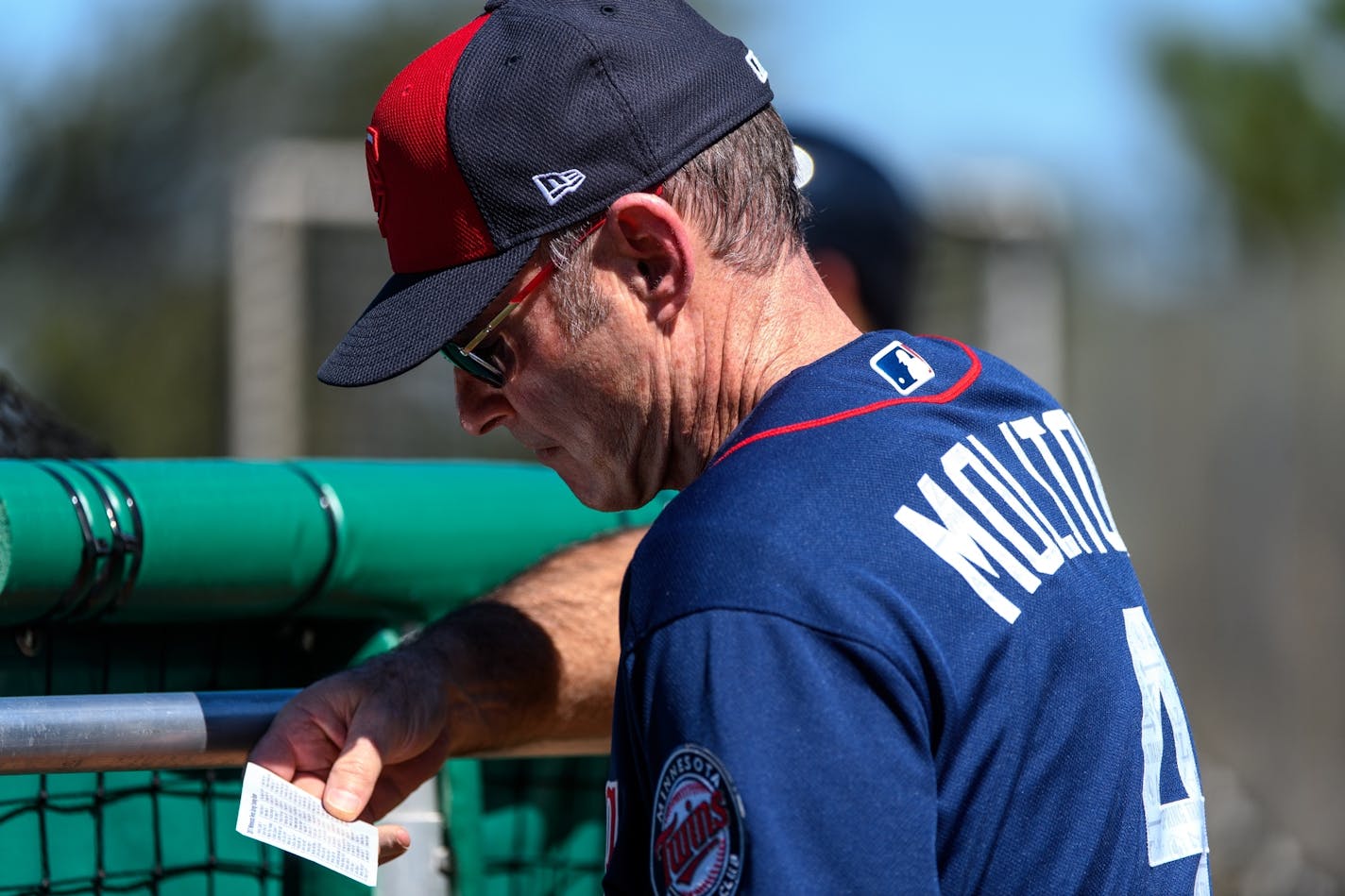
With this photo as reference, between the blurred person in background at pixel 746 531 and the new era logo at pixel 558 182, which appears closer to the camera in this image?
the blurred person in background at pixel 746 531

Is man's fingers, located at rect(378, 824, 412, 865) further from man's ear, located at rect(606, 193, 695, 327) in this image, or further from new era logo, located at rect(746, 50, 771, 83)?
new era logo, located at rect(746, 50, 771, 83)

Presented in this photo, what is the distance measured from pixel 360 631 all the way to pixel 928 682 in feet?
3.83

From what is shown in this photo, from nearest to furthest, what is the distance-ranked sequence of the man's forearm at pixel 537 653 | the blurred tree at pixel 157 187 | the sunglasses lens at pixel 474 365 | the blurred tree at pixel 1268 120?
the sunglasses lens at pixel 474 365 → the man's forearm at pixel 537 653 → the blurred tree at pixel 157 187 → the blurred tree at pixel 1268 120

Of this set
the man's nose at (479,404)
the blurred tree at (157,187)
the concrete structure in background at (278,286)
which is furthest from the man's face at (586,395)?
the blurred tree at (157,187)

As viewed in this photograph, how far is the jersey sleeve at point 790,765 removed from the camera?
3.93 ft

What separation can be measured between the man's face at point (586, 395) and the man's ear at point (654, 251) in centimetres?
2

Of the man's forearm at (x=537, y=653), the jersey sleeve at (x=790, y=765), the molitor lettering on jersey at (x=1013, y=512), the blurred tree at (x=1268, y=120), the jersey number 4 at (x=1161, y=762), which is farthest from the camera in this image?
the blurred tree at (x=1268, y=120)

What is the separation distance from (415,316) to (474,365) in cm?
8

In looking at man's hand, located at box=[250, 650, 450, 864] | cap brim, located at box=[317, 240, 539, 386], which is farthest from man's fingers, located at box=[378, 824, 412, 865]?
cap brim, located at box=[317, 240, 539, 386]

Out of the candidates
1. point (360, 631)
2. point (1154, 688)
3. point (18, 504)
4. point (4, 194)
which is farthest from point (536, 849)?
point (4, 194)

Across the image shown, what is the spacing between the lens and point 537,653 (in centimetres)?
209

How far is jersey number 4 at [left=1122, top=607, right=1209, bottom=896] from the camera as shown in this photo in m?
1.45

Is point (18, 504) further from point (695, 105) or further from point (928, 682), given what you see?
point (928, 682)

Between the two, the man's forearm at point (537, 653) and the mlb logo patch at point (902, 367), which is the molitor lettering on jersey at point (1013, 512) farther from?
the man's forearm at point (537, 653)
